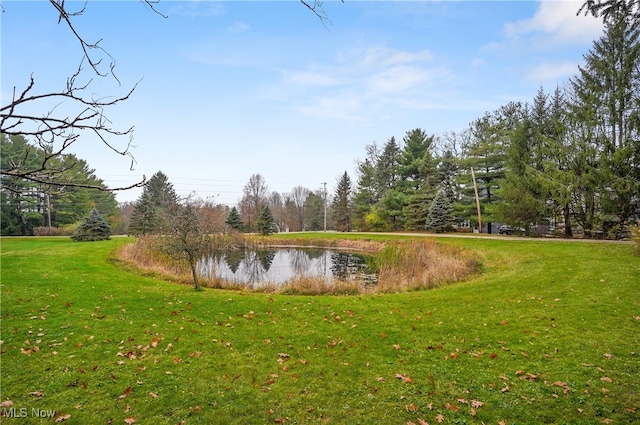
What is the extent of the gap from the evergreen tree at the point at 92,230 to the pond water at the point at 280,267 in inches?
303

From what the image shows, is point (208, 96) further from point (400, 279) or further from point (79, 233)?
point (79, 233)

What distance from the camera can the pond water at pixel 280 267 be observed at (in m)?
13.6

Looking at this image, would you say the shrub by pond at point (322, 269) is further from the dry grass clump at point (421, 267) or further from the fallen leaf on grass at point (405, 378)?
the fallen leaf on grass at point (405, 378)

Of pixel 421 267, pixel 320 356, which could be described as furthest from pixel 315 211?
pixel 320 356

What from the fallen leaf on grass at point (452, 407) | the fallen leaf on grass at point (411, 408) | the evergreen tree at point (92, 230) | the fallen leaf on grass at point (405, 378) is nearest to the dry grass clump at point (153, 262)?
the evergreen tree at point (92, 230)

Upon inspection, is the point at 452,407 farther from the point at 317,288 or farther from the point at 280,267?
the point at 280,267

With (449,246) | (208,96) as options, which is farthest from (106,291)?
(449,246)

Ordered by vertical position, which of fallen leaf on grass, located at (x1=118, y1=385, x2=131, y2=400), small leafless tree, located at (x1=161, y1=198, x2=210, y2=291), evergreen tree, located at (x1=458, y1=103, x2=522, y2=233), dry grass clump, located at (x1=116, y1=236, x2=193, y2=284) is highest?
evergreen tree, located at (x1=458, y1=103, x2=522, y2=233)

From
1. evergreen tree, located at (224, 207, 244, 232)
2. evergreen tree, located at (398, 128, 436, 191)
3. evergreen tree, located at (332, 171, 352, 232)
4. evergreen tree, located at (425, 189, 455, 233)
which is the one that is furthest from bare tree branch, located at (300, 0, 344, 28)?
evergreen tree, located at (332, 171, 352, 232)

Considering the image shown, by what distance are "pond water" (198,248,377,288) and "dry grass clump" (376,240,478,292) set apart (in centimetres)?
107

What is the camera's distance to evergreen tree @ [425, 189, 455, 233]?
93.1ft

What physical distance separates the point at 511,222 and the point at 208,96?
2226cm

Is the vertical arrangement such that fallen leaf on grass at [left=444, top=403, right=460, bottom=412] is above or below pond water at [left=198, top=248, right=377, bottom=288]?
above

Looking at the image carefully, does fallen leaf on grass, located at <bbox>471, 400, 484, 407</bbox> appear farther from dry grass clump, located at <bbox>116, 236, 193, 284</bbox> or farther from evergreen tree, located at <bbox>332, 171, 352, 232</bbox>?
evergreen tree, located at <bbox>332, 171, 352, 232</bbox>
